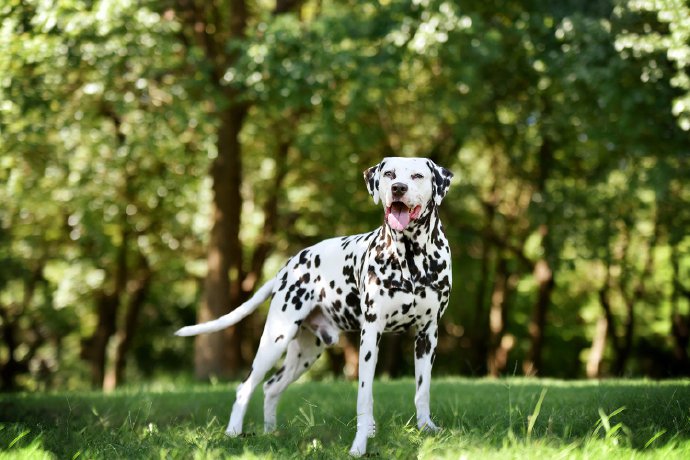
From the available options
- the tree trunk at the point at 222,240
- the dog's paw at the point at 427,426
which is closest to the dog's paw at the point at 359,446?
the dog's paw at the point at 427,426

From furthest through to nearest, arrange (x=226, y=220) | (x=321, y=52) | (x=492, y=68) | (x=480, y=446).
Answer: (x=492, y=68) → (x=226, y=220) → (x=321, y=52) → (x=480, y=446)

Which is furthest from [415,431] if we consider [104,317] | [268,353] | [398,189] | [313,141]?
[104,317]

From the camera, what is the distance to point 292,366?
7.09m

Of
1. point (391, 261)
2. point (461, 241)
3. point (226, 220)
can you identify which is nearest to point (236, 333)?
point (226, 220)

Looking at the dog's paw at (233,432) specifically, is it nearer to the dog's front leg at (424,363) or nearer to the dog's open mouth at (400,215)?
the dog's front leg at (424,363)

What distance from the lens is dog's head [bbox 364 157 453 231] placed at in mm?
5746

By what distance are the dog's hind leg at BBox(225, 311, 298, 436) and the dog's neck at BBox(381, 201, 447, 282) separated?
4.34ft

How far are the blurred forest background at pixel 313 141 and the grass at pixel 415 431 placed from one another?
255cm

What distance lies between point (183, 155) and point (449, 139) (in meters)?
7.20

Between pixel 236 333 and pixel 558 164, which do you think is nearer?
pixel 236 333

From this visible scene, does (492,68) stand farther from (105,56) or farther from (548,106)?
(105,56)

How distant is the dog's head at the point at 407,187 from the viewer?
226 inches

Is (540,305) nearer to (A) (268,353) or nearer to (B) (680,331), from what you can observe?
(B) (680,331)

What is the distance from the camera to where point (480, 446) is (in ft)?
17.3
